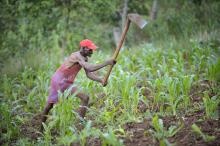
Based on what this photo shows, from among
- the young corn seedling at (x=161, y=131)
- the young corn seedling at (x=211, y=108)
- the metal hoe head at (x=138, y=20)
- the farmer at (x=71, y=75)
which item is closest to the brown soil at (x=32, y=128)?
the farmer at (x=71, y=75)

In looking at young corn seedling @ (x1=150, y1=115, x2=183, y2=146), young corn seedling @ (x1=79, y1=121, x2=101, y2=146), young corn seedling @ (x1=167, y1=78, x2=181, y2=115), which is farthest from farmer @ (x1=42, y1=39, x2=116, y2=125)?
young corn seedling @ (x1=150, y1=115, x2=183, y2=146)

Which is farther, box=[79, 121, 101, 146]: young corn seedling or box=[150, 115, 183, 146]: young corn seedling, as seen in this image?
box=[79, 121, 101, 146]: young corn seedling

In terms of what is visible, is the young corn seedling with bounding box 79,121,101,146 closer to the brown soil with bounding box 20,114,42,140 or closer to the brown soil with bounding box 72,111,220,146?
the brown soil with bounding box 72,111,220,146

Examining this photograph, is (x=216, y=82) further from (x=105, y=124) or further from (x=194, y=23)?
(x=194, y=23)

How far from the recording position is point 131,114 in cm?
592

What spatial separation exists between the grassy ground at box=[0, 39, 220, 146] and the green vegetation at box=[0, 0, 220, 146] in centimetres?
2

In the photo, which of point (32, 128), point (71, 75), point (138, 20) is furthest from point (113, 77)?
point (32, 128)

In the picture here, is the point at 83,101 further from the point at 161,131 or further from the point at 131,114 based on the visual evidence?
the point at 161,131

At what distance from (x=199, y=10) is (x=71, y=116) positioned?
9.45 meters

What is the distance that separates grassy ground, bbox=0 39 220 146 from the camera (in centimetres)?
482

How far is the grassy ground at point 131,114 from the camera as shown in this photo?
4820 mm

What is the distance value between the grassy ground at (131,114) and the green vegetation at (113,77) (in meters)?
0.02

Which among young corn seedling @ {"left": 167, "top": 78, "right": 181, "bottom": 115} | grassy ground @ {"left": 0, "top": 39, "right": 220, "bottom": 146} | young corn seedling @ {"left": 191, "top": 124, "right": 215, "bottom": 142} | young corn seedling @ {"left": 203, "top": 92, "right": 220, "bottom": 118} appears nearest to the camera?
young corn seedling @ {"left": 191, "top": 124, "right": 215, "bottom": 142}

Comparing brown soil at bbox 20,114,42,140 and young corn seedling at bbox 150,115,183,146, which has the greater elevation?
young corn seedling at bbox 150,115,183,146
